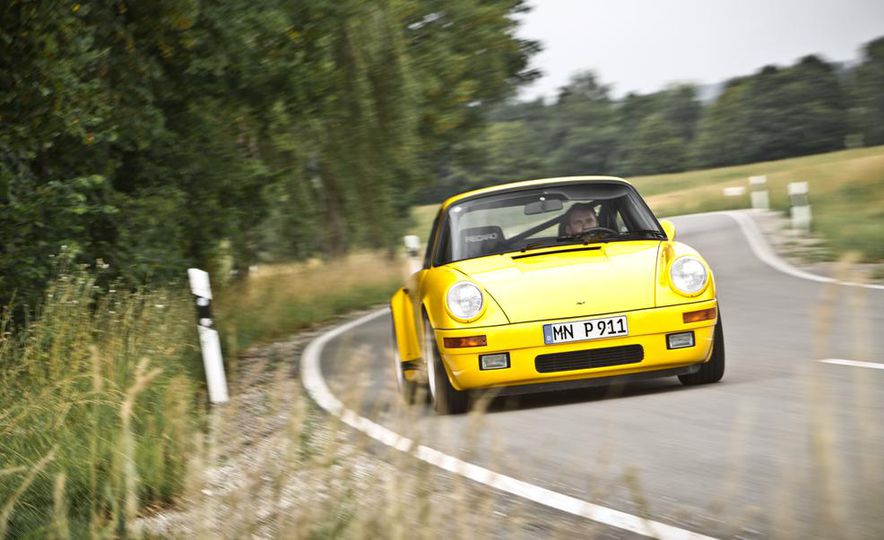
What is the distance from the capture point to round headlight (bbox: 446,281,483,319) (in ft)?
23.9

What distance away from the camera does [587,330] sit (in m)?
7.11

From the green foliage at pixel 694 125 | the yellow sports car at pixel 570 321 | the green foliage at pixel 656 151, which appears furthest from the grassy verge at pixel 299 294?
the green foliage at pixel 656 151

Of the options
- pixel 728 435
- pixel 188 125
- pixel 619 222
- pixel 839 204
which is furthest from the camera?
pixel 839 204

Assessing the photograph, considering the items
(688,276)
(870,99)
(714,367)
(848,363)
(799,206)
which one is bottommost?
(848,363)

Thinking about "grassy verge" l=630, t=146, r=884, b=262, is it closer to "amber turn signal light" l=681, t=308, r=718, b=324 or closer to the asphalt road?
the asphalt road

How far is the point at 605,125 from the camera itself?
11925 centimetres

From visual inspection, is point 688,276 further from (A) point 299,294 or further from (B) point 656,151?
(B) point 656,151

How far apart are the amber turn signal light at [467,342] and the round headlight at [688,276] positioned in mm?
1186

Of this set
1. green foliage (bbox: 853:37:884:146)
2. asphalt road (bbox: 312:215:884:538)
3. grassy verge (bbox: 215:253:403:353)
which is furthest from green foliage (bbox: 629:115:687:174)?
asphalt road (bbox: 312:215:884:538)

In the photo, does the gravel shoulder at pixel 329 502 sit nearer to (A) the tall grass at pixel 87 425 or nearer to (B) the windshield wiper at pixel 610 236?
(A) the tall grass at pixel 87 425

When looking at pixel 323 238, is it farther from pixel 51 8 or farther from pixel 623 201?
pixel 623 201

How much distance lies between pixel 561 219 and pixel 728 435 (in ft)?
9.82

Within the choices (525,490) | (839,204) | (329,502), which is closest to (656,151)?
(839,204)

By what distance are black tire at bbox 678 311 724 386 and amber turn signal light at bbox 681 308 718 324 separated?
0.14 m
